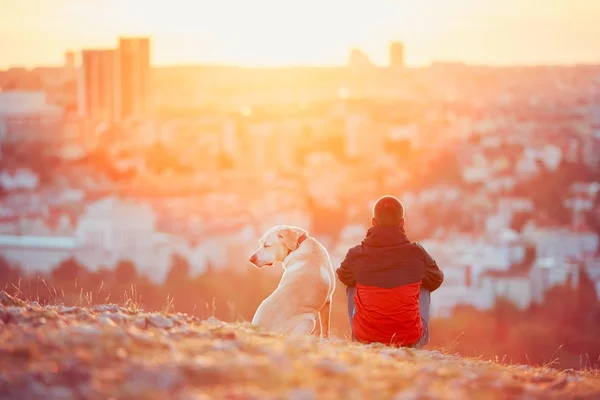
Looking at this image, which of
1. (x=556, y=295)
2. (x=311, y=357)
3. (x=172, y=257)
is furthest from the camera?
(x=172, y=257)

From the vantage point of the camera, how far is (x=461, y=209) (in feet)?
268

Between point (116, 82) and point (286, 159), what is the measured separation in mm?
21527

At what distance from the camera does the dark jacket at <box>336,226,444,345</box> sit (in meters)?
4.65

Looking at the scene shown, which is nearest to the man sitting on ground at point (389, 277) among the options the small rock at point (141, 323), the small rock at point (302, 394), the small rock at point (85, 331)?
the small rock at point (141, 323)

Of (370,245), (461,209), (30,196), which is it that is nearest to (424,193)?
(461,209)

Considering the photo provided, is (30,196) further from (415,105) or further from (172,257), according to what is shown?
(415,105)

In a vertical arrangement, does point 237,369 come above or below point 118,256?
above

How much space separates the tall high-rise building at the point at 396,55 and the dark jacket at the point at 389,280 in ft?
297

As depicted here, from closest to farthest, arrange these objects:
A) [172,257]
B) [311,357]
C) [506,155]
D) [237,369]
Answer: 1. [237,369]
2. [311,357]
3. [172,257]
4. [506,155]

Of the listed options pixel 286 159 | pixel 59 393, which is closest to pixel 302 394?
pixel 59 393

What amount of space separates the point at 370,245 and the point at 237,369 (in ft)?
5.85

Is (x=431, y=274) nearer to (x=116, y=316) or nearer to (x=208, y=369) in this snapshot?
(x=116, y=316)

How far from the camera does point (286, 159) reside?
95.3 metres

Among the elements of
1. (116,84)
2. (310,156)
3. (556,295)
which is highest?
(116,84)
